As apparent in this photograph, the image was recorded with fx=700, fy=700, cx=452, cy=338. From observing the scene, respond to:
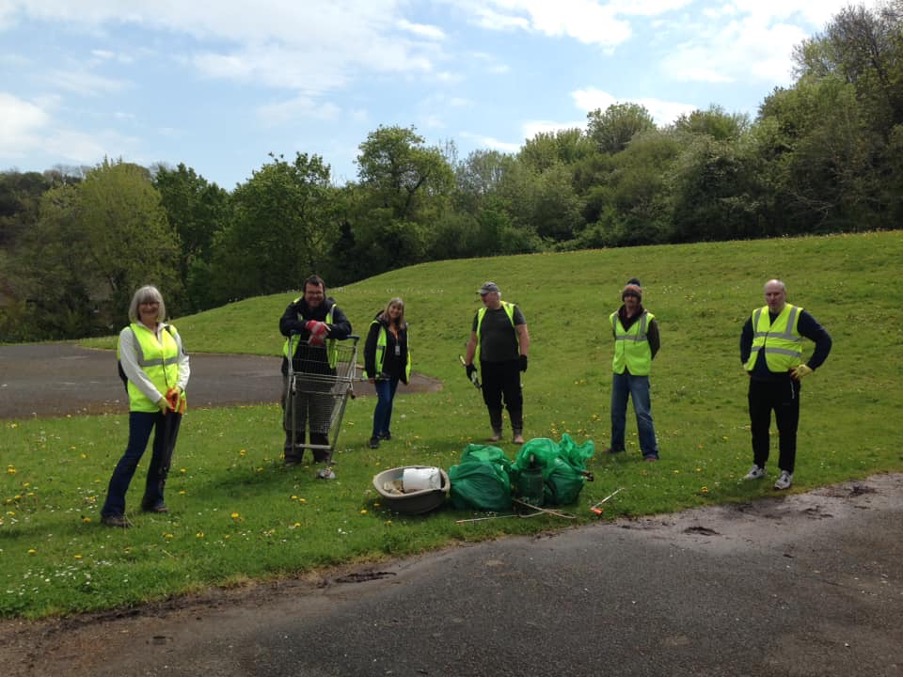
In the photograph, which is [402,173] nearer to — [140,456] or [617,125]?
[617,125]

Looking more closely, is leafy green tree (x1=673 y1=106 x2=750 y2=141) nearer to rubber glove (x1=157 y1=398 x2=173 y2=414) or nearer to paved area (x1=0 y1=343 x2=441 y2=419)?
paved area (x1=0 y1=343 x2=441 y2=419)

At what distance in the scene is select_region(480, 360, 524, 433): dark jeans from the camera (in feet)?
34.6

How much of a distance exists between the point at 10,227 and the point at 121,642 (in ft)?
268

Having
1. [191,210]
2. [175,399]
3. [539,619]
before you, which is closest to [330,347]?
[175,399]

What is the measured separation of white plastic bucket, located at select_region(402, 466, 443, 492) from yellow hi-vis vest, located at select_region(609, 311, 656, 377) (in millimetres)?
3640

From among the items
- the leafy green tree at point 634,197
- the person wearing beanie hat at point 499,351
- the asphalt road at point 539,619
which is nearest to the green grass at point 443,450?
the asphalt road at point 539,619

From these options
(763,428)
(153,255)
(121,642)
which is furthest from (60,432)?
(153,255)

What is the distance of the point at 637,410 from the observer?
32.3 ft

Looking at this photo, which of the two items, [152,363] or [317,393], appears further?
[317,393]

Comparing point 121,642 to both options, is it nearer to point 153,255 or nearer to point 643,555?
point 643,555

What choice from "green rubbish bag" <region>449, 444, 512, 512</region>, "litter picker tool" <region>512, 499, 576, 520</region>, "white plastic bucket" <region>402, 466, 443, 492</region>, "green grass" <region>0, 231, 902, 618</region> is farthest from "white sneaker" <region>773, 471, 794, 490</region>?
"white plastic bucket" <region>402, 466, 443, 492</region>

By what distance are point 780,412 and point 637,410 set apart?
188cm

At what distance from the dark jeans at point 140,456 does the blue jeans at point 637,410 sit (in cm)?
593

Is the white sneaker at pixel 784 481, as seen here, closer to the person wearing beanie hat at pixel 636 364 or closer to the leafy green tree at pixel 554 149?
the person wearing beanie hat at pixel 636 364
